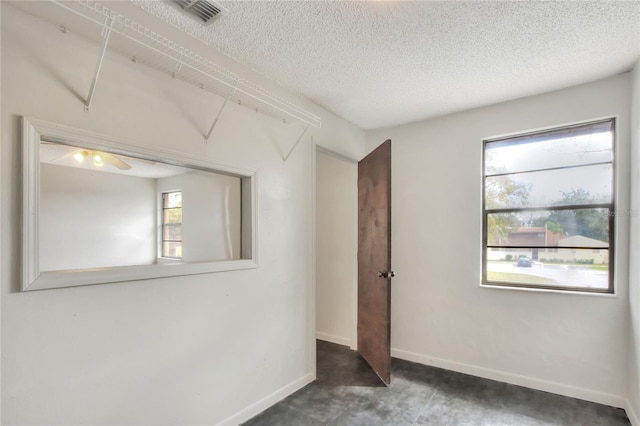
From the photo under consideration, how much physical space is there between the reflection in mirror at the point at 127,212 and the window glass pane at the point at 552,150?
2423mm

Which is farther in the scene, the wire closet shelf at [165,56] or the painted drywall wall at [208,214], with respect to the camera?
the painted drywall wall at [208,214]

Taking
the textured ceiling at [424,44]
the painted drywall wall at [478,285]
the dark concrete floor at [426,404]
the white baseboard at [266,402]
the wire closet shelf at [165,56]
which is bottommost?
the dark concrete floor at [426,404]

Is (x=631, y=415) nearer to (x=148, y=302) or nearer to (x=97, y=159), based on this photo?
(x=148, y=302)

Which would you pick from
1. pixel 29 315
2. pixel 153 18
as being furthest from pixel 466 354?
pixel 153 18

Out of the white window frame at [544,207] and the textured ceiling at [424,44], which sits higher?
the textured ceiling at [424,44]

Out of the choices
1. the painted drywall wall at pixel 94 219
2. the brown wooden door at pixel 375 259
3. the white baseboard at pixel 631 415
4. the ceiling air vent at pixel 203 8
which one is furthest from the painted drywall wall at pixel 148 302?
the white baseboard at pixel 631 415

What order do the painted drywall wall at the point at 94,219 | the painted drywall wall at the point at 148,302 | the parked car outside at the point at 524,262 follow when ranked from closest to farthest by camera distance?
the painted drywall wall at the point at 148,302 < the painted drywall wall at the point at 94,219 < the parked car outside at the point at 524,262

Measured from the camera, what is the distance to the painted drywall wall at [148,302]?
1315 millimetres

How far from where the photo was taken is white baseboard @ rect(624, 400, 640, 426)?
211 centimetres

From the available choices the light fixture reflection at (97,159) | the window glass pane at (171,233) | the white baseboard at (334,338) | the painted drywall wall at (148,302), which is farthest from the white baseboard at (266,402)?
the light fixture reflection at (97,159)

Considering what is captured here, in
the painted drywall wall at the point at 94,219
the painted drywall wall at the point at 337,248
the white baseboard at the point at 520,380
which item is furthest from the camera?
the painted drywall wall at the point at 337,248

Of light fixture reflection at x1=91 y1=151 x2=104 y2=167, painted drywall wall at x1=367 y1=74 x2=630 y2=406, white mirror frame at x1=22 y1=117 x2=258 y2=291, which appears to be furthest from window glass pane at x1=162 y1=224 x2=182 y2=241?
painted drywall wall at x1=367 y1=74 x2=630 y2=406

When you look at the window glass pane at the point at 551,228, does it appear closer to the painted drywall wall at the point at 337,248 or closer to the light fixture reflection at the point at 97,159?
the painted drywall wall at the point at 337,248

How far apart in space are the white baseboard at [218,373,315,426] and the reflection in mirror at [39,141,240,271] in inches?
42.0
